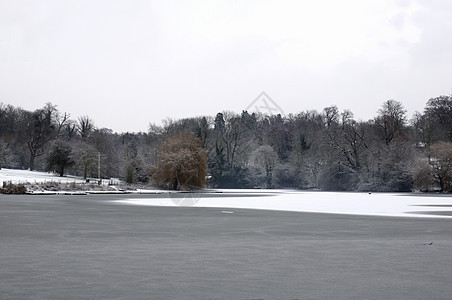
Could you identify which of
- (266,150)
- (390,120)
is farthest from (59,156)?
(390,120)

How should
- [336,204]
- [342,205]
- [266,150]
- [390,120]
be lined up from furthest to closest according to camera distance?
1. [266,150]
2. [390,120]
3. [336,204]
4. [342,205]

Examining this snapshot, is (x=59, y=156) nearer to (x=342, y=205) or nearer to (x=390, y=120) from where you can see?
(x=390, y=120)

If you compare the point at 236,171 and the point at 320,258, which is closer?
the point at 320,258

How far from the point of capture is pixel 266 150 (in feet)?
380

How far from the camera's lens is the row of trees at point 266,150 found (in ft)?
286

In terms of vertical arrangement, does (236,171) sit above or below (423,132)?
below

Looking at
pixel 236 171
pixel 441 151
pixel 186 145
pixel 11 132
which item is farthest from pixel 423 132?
pixel 11 132

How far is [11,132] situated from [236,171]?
58.9 metres

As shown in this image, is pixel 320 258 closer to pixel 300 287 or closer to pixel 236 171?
pixel 300 287

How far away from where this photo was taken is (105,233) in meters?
19.2

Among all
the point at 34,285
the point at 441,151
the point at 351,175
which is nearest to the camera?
the point at 34,285

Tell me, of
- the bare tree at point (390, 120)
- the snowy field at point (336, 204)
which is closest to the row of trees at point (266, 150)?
the bare tree at point (390, 120)

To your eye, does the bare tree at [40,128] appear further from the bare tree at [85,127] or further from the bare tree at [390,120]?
the bare tree at [390,120]

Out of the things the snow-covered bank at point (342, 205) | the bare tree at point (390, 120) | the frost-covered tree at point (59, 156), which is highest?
the bare tree at point (390, 120)
